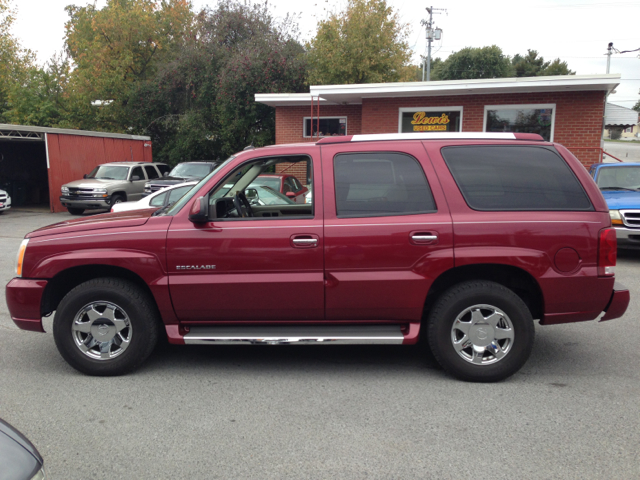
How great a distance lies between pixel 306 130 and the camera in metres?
19.4

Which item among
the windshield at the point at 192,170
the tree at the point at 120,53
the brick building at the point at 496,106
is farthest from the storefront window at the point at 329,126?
the tree at the point at 120,53

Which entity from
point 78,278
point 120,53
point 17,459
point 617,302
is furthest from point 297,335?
point 120,53

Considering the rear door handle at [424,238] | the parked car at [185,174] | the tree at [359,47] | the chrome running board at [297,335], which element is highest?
the tree at [359,47]

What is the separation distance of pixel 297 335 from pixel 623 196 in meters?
8.05

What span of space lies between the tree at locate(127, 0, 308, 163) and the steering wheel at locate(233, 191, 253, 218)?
1960 centimetres

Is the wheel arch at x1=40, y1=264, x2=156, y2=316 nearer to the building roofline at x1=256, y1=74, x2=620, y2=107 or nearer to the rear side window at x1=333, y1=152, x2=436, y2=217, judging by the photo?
the rear side window at x1=333, y1=152, x2=436, y2=217

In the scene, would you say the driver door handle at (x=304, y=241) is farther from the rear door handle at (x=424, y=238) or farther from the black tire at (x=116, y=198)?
the black tire at (x=116, y=198)

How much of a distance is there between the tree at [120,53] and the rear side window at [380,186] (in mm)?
27014

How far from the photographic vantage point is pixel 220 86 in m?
24.3

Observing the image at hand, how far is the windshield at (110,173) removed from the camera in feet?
65.2

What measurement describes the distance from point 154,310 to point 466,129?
13454 millimetres

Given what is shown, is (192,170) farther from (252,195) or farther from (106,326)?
(106,326)

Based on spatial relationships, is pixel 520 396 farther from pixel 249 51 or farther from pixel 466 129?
pixel 249 51

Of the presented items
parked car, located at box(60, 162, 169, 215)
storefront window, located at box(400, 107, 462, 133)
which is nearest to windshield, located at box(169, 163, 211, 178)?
parked car, located at box(60, 162, 169, 215)
